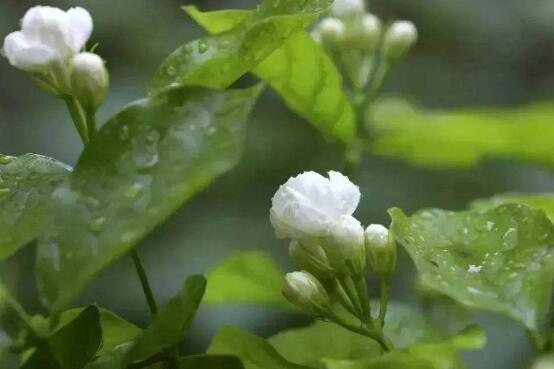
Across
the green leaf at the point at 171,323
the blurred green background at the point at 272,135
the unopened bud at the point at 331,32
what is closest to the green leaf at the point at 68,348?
the green leaf at the point at 171,323

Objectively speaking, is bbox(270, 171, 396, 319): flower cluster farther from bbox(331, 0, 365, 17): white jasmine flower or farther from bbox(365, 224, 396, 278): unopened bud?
bbox(331, 0, 365, 17): white jasmine flower

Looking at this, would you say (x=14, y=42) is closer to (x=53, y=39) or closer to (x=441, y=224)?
(x=53, y=39)

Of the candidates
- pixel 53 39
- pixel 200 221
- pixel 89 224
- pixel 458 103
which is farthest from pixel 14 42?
pixel 458 103

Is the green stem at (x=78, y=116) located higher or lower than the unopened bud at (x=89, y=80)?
lower

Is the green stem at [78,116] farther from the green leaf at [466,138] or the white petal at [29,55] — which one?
the green leaf at [466,138]

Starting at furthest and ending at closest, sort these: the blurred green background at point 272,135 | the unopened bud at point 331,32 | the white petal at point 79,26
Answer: the blurred green background at point 272,135, the unopened bud at point 331,32, the white petal at point 79,26

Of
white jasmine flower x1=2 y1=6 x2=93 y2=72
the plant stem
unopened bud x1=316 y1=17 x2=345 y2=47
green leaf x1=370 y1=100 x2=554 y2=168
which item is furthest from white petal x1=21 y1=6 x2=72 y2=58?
green leaf x1=370 y1=100 x2=554 y2=168

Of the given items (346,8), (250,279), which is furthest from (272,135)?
(250,279)

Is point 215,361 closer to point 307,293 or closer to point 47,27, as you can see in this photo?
point 307,293
